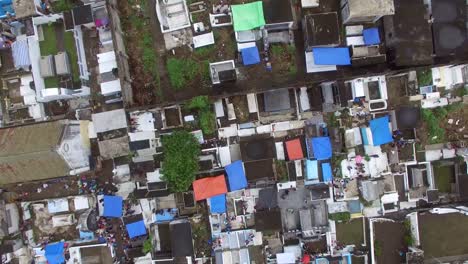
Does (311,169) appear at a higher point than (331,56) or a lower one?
lower

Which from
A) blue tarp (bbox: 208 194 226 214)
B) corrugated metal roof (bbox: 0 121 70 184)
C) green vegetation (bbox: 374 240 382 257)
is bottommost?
green vegetation (bbox: 374 240 382 257)

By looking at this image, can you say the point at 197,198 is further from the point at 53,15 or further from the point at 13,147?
the point at 53,15

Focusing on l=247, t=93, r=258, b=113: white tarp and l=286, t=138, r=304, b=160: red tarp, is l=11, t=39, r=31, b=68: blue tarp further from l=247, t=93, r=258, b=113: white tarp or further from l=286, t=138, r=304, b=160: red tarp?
l=286, t=138, r=304, b=160: red tarp

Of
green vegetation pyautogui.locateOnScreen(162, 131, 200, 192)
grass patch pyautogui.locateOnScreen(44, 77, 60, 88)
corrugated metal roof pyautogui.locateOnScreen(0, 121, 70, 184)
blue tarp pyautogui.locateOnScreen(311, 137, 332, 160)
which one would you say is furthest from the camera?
grass patch pyautogui.locateOnScreen(44, 77, 60, 88)

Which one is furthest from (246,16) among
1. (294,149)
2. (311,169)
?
(311,169)

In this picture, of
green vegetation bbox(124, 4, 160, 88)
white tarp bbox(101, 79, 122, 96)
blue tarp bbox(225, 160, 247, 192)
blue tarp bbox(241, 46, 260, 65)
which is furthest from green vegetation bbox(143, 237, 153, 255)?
blue tarp bbox(241, 46, 260, 65)

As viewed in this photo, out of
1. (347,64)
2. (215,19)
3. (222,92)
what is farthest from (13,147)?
(347,64)

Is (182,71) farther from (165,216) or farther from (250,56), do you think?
(165,216)
